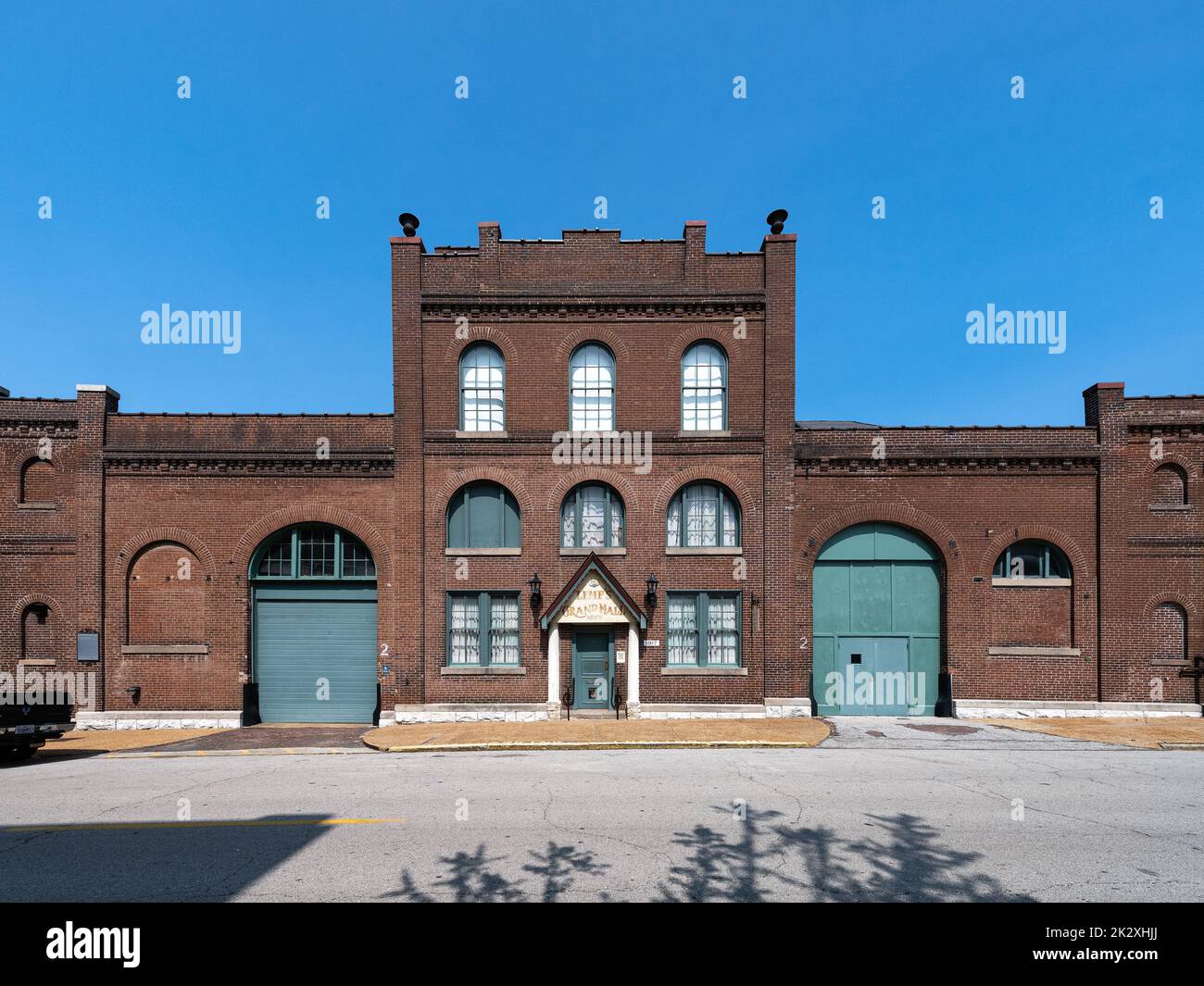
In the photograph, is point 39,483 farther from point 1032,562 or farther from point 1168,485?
point 1168,485

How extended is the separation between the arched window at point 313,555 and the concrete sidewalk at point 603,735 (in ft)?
14.1

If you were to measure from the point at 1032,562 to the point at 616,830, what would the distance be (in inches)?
583

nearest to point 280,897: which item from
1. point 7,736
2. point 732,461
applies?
point 7,736

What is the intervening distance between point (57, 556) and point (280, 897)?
15560 millimetres

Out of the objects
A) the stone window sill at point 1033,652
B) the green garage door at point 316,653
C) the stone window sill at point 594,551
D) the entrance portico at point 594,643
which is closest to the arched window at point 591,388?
the stone window sill at point 594,551

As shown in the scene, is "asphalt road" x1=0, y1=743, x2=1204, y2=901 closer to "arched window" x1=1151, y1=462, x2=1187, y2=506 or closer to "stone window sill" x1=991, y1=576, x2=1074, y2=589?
"stone window sill" x1=991, y1=576, x2=1074, y2=589

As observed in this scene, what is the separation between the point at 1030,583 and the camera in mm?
16641

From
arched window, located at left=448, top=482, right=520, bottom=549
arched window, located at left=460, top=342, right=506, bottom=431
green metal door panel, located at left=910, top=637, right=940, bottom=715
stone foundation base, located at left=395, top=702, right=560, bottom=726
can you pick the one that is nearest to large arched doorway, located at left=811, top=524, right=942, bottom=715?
green metal door panel, located at left=910, top=637, right=940, bottom=715

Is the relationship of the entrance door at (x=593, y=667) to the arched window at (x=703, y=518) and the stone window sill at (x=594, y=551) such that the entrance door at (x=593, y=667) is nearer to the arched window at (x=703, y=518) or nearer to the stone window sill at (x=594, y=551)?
the stone window sill at (x=594, y=551)

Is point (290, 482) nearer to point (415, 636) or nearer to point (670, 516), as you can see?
point (415, 636)

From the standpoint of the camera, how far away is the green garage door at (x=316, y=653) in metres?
16.7

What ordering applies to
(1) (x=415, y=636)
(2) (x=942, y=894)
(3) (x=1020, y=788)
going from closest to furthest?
(2) (x=942, y=894), (3) (x=1020, y=788), (1) (x=415, y=636)

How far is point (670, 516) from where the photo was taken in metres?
16.8

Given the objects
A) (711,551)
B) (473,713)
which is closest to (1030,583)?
(711,551)
